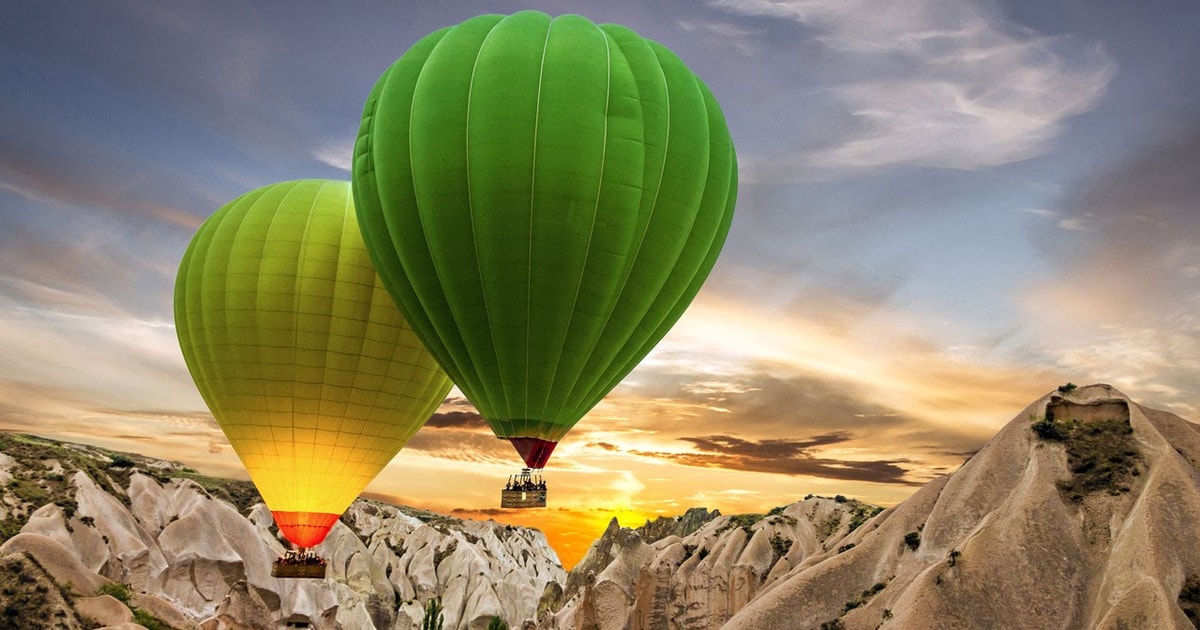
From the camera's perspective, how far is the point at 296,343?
131 feet

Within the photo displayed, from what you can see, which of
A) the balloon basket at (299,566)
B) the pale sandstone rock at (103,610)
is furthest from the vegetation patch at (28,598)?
the balloon basket at (299,566)

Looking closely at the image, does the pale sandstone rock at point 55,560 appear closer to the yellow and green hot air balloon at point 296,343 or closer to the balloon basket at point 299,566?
the balloon basket at point 299,566

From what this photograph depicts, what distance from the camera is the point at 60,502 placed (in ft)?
267

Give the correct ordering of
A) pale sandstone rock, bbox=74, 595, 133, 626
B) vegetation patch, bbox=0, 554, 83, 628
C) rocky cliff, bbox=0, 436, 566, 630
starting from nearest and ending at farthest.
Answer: vegetation patch, bbox=0, 554, 83, 628
pale sandstone rock, bbox=74, 595, 133, 626
rocky cliff, bbox=0, 436, 566, 630

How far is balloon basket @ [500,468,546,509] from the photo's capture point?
35.1 m

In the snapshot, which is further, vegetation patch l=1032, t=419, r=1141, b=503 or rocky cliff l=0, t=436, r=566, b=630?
rocky cliff l=0, t=436, r=566, b=630

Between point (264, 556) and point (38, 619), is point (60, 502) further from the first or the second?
point (38, 619)

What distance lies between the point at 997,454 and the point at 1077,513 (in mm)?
Result: 6033

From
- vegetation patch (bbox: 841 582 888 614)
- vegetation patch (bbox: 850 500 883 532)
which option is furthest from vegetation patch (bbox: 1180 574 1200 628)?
vegetation patch (bbox: 850 500 883 532)

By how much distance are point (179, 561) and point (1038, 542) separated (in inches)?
2995

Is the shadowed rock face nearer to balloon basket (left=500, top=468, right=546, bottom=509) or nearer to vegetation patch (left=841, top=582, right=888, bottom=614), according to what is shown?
vegetation patch (left=841, top=582, right=888, bottom=614)

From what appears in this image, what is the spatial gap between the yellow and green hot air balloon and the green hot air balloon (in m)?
6.22

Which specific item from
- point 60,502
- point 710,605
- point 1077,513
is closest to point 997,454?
point 1077,513

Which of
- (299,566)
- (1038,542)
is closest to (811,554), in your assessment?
(1038,542)
